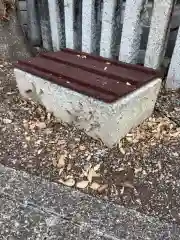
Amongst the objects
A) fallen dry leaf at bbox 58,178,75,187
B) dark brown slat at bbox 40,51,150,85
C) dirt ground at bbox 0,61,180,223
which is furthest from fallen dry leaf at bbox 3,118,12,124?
fallen dry leaf at bbox 58,178,75,187

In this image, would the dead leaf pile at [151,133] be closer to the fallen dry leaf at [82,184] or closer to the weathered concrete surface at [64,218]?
the fallen dry leaf at [82,184]

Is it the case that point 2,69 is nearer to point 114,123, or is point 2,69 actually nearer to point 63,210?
point 114,123

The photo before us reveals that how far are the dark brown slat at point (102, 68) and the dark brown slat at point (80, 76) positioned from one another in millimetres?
45

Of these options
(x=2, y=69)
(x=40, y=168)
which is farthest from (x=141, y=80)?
(x=2, y=69)

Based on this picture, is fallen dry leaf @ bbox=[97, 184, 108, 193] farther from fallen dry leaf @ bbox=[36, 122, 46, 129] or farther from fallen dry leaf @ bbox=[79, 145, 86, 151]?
fallen dry leaf @ bbox=[36, 122, 46, 129]

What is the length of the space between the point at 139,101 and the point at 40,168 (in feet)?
2.25

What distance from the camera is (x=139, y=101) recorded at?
1971 millimetres

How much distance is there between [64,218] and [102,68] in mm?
965

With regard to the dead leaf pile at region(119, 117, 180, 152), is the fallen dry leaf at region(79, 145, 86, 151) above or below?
below

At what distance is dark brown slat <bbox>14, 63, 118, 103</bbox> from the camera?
1.78m

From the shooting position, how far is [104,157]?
1.92 m

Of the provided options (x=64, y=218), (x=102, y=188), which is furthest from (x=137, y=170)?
(x=64, y=218)

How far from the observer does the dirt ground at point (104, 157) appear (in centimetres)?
172

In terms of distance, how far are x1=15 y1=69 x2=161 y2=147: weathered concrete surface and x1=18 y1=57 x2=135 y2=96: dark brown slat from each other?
0.07m
